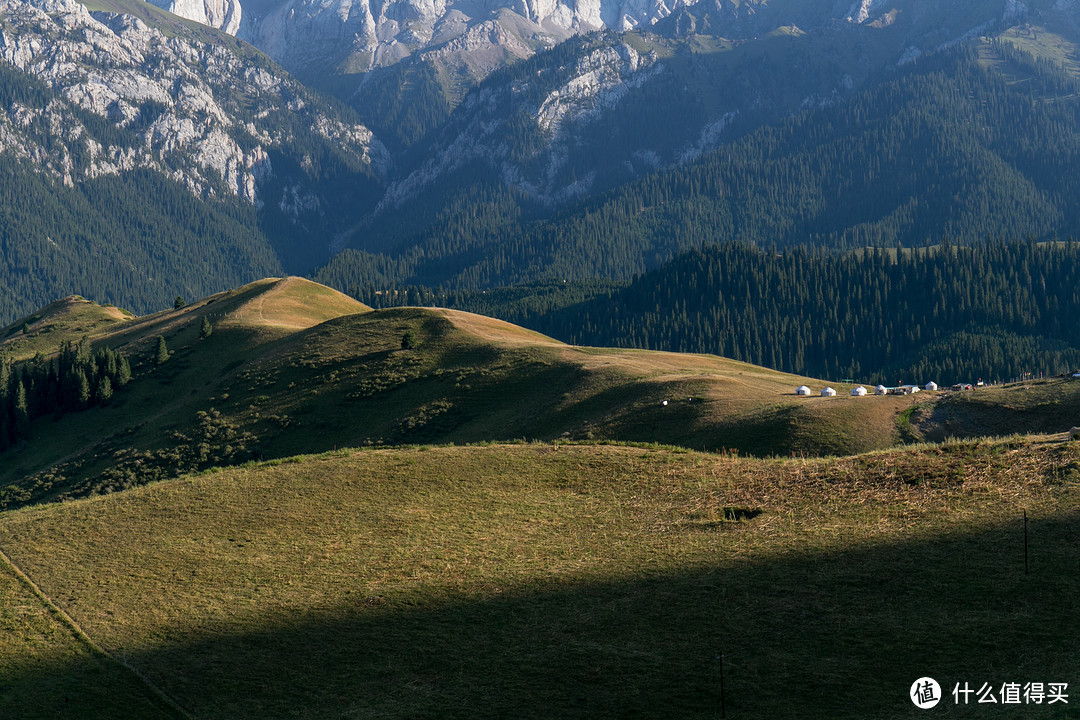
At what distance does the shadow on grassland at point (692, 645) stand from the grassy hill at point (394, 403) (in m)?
36.1

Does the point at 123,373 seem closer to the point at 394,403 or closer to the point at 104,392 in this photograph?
the point at 104,392

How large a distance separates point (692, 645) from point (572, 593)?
6774 mm

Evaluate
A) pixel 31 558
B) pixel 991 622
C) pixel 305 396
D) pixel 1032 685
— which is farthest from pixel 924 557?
pixel 305 396

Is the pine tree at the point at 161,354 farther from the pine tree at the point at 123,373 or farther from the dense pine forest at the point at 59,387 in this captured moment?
the pine tree at the point at 123,373

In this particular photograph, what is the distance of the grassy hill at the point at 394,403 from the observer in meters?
81.9

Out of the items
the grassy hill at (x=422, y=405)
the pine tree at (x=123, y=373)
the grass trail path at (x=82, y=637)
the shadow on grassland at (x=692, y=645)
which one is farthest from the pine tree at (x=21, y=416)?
the shadow on grassland at (x=692, y=645)

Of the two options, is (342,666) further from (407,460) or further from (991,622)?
(407,460)

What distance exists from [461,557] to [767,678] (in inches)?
686

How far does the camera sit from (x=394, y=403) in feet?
348

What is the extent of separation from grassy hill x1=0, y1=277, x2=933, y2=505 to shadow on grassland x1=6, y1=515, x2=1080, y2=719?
36.1 metres

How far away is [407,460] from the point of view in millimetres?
62188

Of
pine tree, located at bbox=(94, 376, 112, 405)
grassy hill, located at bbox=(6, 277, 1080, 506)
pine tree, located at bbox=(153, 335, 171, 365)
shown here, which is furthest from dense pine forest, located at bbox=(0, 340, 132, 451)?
pine tree, located at bbox=(153, 335, 171, 365)

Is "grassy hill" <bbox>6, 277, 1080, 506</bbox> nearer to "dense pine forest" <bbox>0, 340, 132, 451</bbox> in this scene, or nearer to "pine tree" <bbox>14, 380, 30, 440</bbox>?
"pine tree" <bbox>14, 380, 30, 440</bbox>

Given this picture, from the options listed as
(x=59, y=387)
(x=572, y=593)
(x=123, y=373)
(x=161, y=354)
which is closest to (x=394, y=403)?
(x=123, y=373)
